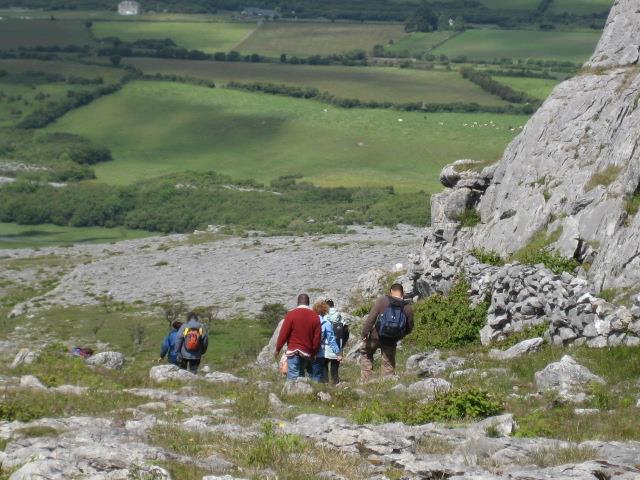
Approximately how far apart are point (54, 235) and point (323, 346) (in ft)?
441

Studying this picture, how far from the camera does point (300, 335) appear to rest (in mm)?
30297

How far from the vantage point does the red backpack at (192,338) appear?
34562 millimetres

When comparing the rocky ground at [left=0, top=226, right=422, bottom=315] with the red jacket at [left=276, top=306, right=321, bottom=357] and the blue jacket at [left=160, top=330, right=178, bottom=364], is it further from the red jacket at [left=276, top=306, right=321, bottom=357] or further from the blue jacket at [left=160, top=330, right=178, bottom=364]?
the red jacket at [left=276, top=306, right=321, bottom=357]

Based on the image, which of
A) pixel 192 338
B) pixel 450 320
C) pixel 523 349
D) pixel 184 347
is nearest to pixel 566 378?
pixel 523 349

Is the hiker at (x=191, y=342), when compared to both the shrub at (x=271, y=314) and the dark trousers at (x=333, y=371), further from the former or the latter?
the shrub at (x=271, y=314)

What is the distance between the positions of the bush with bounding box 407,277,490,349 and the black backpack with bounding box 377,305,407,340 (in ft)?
26.9

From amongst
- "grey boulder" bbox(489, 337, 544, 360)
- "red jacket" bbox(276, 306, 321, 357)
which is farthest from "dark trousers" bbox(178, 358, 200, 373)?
"grey boulder" bbox(489, 337, 544, 360)

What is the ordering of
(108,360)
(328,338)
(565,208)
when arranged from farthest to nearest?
1. (565,208)
2. (108,360)
3. (328,338)

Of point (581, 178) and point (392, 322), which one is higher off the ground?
point (581, 178)

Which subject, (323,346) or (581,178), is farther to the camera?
(581,178)

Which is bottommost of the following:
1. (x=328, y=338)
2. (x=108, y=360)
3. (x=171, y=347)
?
(x=108, y=360)

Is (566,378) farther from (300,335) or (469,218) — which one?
(469,218)

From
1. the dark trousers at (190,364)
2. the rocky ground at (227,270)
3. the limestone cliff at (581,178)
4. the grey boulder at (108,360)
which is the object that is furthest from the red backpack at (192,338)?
the rocky ground at (227,270)

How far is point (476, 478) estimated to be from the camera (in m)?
18.7
